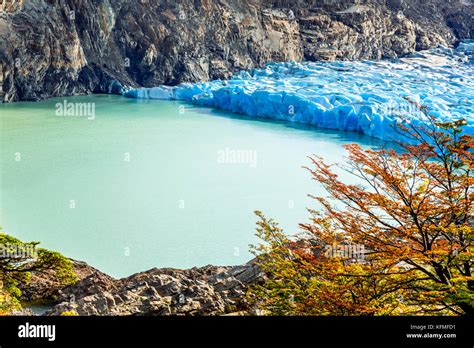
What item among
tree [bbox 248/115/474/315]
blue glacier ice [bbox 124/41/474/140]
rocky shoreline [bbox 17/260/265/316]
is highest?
blue glacier ice [bbox 124/41/474/140]

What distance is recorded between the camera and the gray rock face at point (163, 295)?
3.38 m

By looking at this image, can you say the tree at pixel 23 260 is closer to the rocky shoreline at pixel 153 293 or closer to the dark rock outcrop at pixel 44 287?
the rocky shoreline at pixel 153 293

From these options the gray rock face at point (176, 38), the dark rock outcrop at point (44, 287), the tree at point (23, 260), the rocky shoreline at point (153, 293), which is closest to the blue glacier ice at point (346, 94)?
the gray rock face at point (176, 38)

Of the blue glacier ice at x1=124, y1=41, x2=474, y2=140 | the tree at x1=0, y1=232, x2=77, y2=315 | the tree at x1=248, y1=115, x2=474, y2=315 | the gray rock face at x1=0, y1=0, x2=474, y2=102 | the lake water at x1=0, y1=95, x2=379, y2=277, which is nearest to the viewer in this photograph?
the tree at x1=248, y1=115, x2=474, y2=315

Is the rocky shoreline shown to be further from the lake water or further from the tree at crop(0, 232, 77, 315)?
the lake water

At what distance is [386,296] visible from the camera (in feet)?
9.21

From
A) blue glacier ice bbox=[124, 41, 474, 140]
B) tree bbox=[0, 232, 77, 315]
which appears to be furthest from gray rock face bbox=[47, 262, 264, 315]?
blue glacier ice bbox=[124, 41, 474, 140]

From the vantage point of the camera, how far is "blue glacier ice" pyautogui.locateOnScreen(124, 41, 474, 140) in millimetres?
11164

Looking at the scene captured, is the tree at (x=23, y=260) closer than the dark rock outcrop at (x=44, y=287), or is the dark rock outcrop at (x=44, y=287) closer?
the tree at (x=23, y=260)

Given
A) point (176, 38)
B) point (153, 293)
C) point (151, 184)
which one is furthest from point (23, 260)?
point (176, 38)

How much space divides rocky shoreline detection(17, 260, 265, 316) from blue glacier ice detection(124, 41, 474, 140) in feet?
15.8

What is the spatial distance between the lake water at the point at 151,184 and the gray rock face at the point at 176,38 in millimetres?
3309

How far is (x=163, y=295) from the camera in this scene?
3.75m

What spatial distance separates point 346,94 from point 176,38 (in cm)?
813
